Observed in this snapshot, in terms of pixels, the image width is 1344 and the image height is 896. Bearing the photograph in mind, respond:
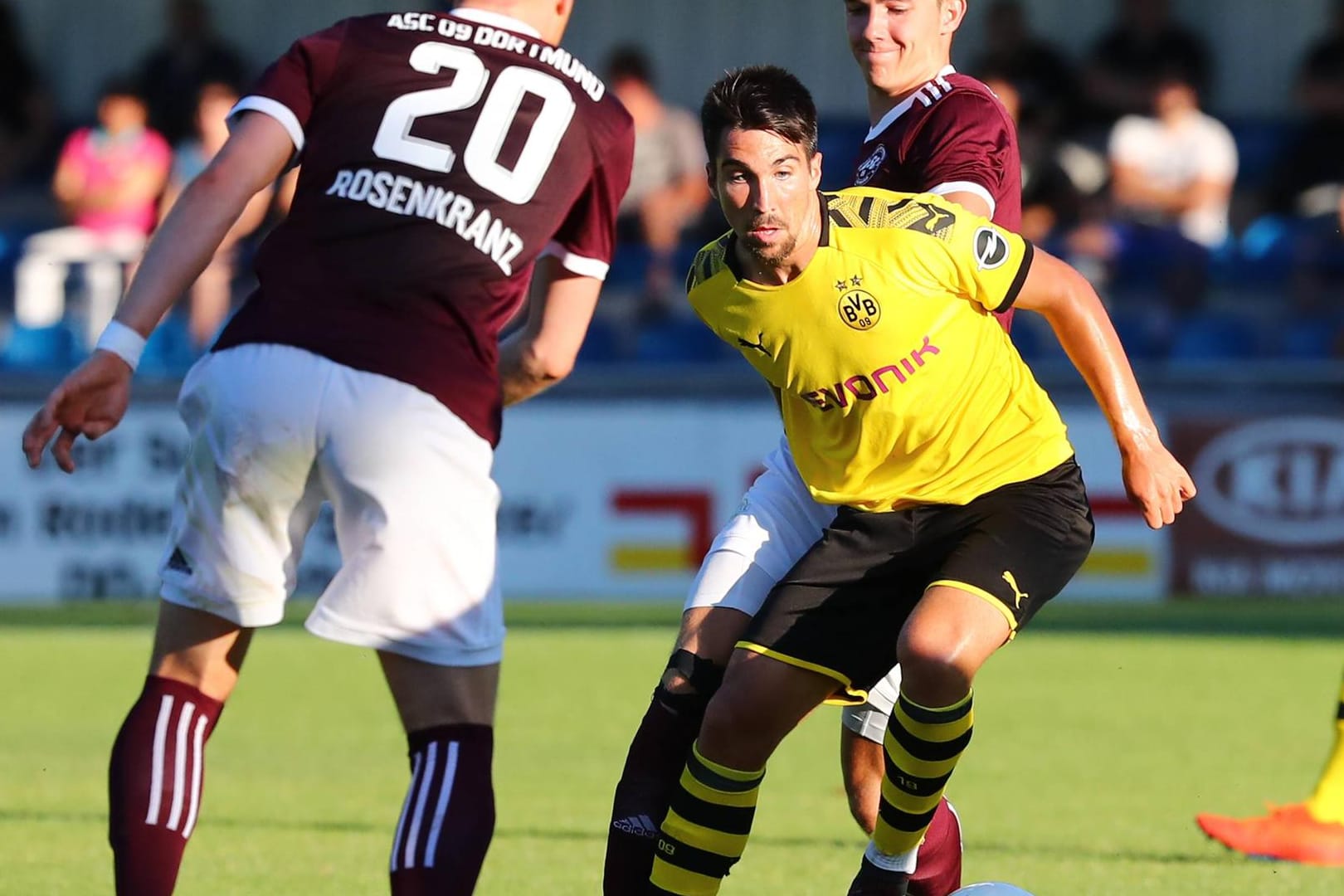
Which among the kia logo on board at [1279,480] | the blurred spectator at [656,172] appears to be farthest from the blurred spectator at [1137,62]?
the kia logo on board at [1279,480]

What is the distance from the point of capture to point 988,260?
470 centimetres

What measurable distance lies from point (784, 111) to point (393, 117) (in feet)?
3.45

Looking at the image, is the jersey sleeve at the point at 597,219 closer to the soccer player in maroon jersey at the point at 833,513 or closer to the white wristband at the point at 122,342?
the white wristband at the point at 122,342

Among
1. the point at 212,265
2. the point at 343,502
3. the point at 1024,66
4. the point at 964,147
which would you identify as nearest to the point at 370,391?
the point at 343,502

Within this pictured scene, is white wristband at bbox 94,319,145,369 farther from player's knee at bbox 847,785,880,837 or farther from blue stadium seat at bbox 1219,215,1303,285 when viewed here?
blue stadium seat at bbox 1219,215,1303,285

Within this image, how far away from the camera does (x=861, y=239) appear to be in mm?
4781

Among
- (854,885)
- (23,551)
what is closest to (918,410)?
(854,885)

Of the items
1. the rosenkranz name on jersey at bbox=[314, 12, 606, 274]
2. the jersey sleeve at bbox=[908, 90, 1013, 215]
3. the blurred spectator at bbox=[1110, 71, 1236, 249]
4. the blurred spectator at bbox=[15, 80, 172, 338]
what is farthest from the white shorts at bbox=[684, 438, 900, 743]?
the blurred spectator at bbox=[15, 80, 172, 338]

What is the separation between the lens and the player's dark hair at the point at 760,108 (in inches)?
181

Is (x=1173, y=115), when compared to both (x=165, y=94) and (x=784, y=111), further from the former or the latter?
(x=784, y=111)

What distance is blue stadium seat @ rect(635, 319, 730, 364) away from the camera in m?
13.9

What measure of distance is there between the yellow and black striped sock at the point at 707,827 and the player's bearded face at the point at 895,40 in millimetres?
1832

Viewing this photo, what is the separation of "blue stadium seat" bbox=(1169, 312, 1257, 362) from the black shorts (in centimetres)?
894

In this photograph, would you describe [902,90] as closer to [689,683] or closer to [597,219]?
[597,219]
